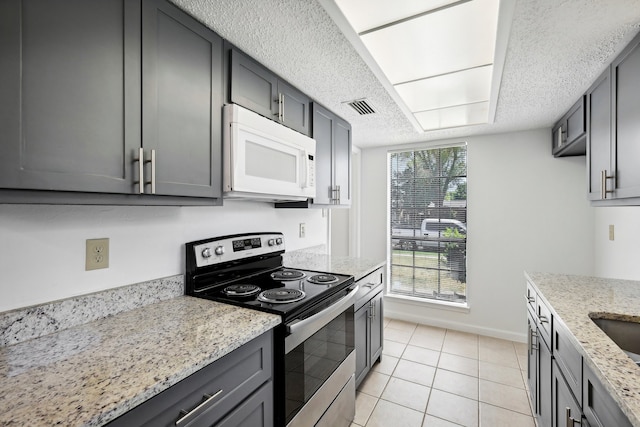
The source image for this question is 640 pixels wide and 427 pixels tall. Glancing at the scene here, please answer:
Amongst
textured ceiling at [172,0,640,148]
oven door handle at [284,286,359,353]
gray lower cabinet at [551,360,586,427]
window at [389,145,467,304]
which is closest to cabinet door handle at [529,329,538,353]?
gray lower cabinet at [551,360,586,427]

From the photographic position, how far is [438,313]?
3529mm

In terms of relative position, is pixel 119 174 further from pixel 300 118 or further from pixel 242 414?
pixel 300 118

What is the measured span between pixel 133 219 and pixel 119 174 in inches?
16.3

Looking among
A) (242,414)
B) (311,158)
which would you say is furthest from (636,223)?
(242,414)

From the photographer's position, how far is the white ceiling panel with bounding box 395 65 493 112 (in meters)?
1.97

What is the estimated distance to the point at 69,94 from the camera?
3.03ft

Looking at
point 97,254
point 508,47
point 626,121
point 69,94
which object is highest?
point 508,47

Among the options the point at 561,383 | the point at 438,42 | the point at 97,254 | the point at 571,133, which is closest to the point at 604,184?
the point at 571,133

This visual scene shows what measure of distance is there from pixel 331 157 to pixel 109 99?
170cm

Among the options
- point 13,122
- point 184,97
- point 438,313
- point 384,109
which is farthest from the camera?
point 438,313

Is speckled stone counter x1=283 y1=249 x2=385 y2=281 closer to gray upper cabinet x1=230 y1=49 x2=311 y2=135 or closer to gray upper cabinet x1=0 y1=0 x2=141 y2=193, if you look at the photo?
gray upper cabinet x1=230 y1=49 x2=311 y2=135

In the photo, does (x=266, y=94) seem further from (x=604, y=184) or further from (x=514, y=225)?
(x=514, y=225)

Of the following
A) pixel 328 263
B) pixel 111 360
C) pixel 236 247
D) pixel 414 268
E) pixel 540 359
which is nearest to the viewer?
pixel 111 360

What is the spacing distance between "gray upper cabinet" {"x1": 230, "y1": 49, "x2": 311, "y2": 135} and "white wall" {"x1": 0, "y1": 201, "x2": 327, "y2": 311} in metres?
0.67
